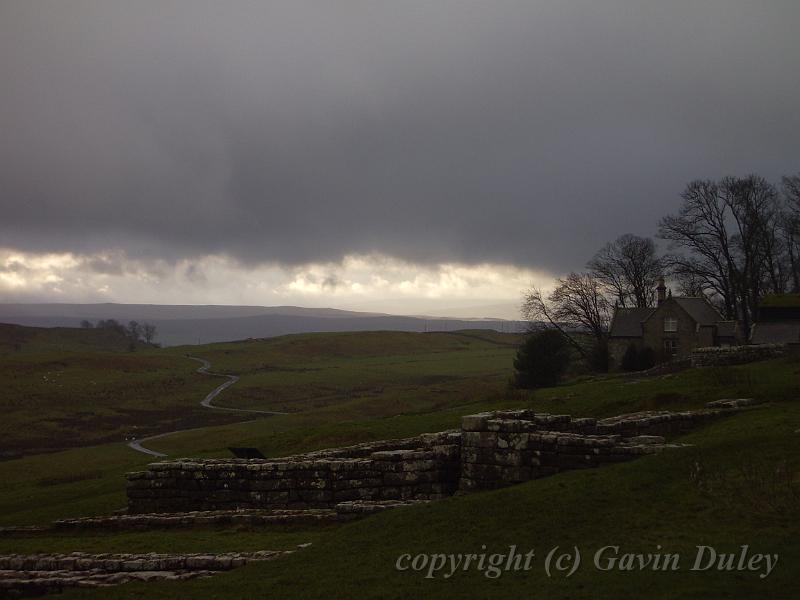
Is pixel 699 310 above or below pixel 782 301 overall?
below

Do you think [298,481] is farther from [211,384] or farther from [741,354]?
[211,384]

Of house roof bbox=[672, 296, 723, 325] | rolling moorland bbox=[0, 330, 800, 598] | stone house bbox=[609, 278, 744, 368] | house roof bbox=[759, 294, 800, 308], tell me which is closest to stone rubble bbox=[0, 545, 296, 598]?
rolling moorland bbox=[0, 330, 800, 598]

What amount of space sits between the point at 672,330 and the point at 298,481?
53.7 metres

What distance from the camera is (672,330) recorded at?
6419 centimetres

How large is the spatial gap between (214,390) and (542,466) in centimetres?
7420

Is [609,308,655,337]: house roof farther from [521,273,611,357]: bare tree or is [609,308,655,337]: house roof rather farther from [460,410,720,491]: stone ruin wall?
[460,410,720,491]: stone ruin wall

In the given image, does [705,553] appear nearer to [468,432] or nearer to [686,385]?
[468,432]

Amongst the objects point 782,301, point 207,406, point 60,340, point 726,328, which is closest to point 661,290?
point 726,328

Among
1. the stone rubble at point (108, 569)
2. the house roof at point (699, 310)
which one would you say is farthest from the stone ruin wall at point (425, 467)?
the house roof at point (699, 310)

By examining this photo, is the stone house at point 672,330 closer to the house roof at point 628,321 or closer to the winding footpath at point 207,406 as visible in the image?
the house roof at point 628,321

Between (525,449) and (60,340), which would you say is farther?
(60,340)

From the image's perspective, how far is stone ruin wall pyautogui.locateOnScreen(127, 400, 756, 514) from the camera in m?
16.0

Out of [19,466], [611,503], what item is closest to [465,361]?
[19,466]

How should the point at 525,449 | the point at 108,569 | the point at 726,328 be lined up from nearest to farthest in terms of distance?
the point at 108,569
the point at 525,449
the point at 726,328
